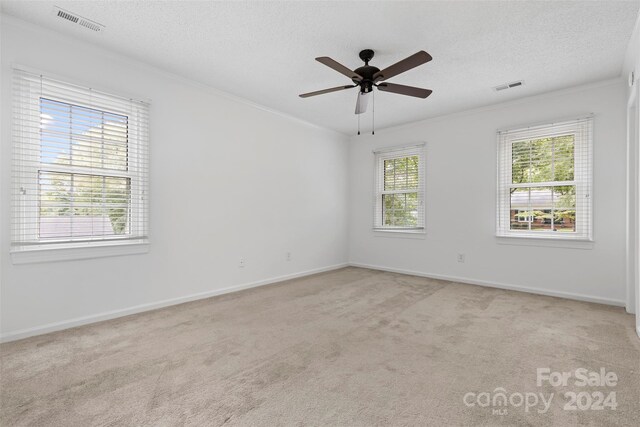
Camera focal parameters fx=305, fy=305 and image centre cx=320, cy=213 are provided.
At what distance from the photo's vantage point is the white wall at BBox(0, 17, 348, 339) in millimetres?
2584

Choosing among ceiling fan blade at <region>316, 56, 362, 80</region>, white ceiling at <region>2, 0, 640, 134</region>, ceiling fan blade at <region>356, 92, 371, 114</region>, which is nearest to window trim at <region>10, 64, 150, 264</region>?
white ceiling at <region>2, 0, 640, 134</region>

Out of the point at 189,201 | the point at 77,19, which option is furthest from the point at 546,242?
the point at 77,19

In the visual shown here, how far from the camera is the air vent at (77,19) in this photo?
240cm

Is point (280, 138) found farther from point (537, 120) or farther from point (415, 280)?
point (537, 120)

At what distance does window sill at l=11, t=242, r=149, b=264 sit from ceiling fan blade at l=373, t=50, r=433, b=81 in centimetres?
291

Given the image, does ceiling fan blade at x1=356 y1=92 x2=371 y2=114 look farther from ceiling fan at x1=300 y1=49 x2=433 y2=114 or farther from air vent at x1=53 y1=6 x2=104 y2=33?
air vent at x1=53 y1=6 x2=104 y2=33

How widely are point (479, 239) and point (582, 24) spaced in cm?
280

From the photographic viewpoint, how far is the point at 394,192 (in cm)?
555

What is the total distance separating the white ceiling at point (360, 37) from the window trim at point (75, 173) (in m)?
0.47

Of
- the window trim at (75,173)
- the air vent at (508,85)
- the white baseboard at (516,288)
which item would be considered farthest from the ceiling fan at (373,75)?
the white baseboard at (516,288)

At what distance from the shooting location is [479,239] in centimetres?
451

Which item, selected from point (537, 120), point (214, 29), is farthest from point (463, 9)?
point (537, 120)

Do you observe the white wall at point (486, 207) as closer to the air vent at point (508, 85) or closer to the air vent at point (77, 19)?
the air vent at point (508, 85)

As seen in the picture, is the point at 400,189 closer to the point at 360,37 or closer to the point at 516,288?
the point at 516,288
